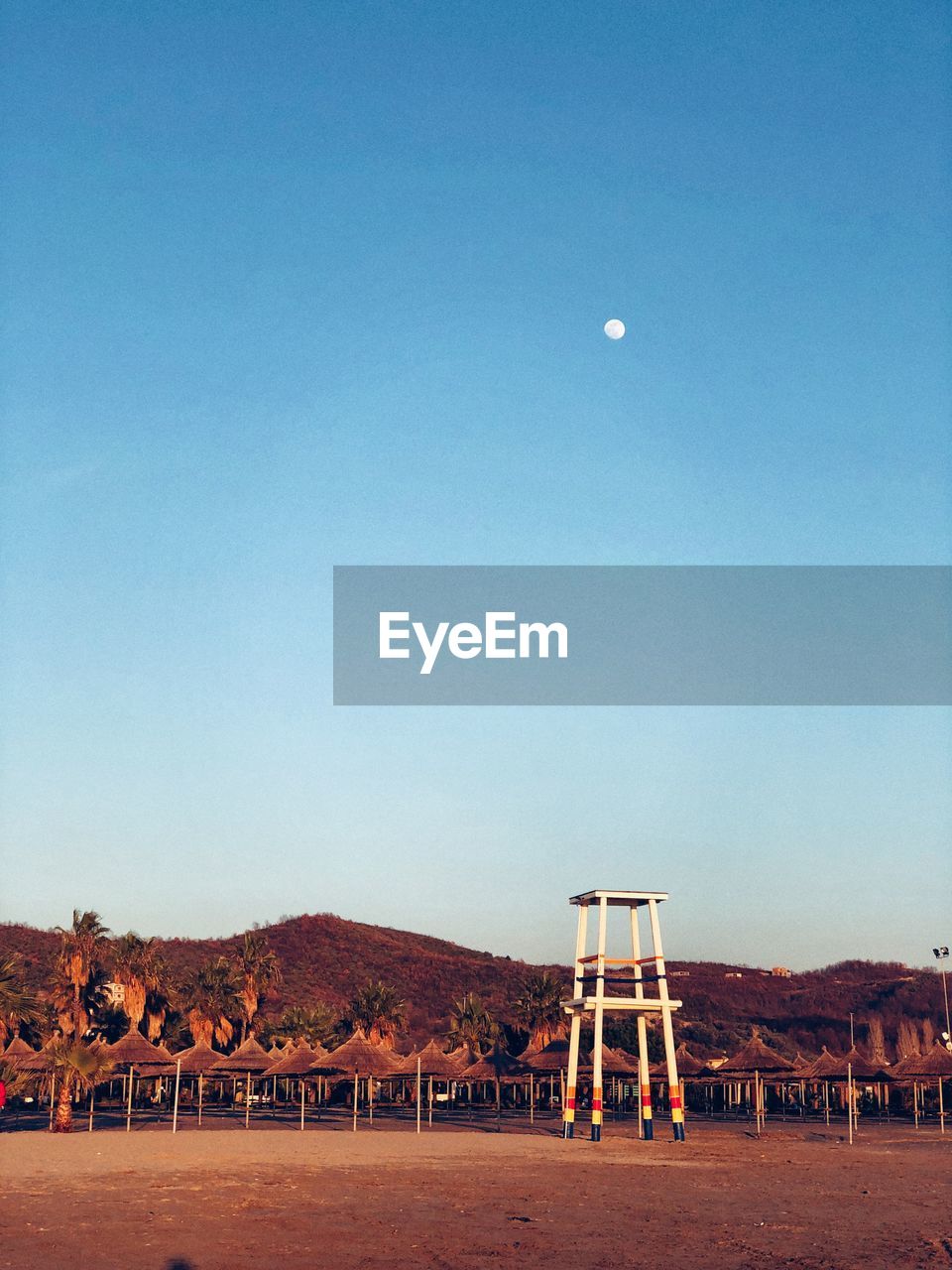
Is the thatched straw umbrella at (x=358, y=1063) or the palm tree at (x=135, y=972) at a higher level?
the palm tree at (x=135, y=972)

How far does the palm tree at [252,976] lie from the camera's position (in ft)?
295

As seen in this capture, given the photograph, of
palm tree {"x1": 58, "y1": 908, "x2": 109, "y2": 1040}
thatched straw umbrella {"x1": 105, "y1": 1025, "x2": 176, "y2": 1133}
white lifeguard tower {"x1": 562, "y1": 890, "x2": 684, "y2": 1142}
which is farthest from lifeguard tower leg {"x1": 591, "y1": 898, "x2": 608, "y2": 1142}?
palm tree {"x1": 58, "y1": 908, "x2": 109, "y2": 1040}

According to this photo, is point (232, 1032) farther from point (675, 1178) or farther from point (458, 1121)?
point (675, 1178)

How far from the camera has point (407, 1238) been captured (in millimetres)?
25281

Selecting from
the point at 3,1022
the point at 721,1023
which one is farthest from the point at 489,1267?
the point at 721,1023

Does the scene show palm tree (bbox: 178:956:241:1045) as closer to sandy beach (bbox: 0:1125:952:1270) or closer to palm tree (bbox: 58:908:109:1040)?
palm tree (bbox: 58:908:109:1040)

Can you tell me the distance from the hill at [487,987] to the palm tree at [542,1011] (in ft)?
122

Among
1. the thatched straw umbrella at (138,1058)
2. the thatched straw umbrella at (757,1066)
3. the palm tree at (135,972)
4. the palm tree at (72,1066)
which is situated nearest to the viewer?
the palm tree at (72,1066)

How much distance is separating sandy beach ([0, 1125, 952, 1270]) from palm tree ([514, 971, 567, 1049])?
3867 cm

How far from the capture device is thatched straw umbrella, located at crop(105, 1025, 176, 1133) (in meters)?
59.3

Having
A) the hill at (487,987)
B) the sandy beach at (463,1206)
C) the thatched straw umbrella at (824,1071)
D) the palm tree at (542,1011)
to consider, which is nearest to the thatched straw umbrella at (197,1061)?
the sandy beach at (463,1206)

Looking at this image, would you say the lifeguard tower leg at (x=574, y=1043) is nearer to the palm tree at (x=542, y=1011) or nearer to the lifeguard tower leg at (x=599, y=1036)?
the lifeguard tower leg at (x=599, y=1036)

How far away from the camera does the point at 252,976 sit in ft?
296

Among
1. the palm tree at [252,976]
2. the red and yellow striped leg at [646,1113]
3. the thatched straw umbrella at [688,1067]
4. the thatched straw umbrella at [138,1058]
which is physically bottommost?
the red and yellow striped leg at [646,1113]
